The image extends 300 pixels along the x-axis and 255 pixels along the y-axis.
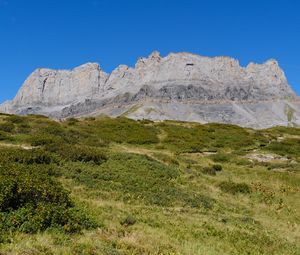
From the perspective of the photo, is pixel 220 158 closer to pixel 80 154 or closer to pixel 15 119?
pixel 80 154

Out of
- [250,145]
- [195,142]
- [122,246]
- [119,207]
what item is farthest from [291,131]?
[122,246]

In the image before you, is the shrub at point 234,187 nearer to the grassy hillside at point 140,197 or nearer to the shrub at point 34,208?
→ the grassy hillside at point 140,197

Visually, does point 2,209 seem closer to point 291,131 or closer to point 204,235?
point 204,235

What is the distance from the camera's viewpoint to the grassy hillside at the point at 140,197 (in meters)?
13.6

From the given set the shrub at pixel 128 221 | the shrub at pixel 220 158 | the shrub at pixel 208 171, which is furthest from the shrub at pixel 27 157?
the shrub at pixel 220 158

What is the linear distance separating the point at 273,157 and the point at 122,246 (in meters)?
31.8

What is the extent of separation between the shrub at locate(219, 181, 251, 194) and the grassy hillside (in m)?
0.10

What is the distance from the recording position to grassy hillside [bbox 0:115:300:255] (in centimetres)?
1362

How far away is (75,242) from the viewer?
12.7 metres

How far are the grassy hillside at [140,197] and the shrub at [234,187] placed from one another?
0.10 meters

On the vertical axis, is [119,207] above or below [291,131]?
below

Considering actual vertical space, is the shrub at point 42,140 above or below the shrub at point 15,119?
below

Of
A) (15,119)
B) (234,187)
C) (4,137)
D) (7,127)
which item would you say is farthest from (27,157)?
(15,119)

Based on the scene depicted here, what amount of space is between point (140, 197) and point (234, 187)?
8.28m
